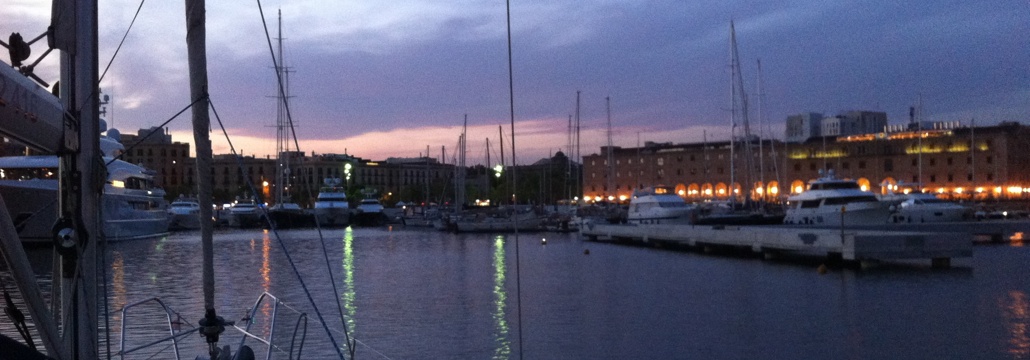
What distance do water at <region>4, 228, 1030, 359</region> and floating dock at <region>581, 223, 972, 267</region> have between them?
63 cm

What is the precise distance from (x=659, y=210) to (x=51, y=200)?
118ft

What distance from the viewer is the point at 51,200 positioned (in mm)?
36500

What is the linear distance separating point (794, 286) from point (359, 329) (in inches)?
512

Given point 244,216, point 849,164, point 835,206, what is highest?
point 849,164

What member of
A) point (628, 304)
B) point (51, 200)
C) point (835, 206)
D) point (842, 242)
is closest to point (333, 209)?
point (835, 206)

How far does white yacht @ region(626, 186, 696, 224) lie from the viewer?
2405 inches

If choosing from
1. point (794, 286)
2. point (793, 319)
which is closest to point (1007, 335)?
point (793, 319)

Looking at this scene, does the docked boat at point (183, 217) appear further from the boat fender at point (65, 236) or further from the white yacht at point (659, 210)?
the boat fender at point (65, 236)

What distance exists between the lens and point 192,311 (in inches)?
835

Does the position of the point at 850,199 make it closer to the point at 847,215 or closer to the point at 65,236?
the point at 847,215

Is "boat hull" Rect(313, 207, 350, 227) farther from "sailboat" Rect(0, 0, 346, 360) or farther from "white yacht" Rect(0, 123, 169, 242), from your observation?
"sailboat" Rect(0, 0, 346, 360)

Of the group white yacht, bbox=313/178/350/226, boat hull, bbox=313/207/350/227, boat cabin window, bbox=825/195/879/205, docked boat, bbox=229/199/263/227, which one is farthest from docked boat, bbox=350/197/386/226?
boat cabin window, bbox=825/195/879/205

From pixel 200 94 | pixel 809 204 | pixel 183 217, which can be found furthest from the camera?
pixel 183 217

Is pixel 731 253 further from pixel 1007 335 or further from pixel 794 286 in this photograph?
pixel 1007 335
